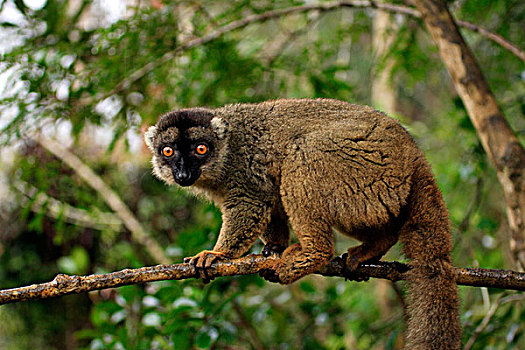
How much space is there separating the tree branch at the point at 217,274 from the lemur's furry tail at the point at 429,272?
128 mm

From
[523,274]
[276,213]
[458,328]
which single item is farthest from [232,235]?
[523,274]

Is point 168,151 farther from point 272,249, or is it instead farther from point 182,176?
point 272,249

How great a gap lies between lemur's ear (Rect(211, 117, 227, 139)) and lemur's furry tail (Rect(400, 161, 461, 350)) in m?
1.76

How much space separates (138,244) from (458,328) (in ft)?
24.5

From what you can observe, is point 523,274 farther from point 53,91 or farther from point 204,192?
point 53,91

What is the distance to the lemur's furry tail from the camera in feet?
10.7

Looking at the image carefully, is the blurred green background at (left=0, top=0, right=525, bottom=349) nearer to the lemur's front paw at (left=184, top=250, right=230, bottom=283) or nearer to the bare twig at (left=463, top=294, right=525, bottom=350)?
the bare twig at (left=463, top=294, right=525, bottom=350)

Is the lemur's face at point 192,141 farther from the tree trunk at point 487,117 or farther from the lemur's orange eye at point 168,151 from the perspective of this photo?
the tree trunk at point 487,117

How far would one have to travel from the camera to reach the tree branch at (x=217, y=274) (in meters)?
3.15

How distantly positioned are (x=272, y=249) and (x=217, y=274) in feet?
2.86

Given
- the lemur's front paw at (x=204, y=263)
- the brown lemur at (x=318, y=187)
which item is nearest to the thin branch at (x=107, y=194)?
the brown lemur at (x=318, y=187)

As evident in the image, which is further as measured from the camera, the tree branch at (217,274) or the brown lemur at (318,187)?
the brown lemur at (318,187)

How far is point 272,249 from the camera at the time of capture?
14.8 ft

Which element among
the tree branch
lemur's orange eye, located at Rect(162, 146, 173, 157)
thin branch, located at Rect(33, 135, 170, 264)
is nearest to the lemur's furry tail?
the tree branch
